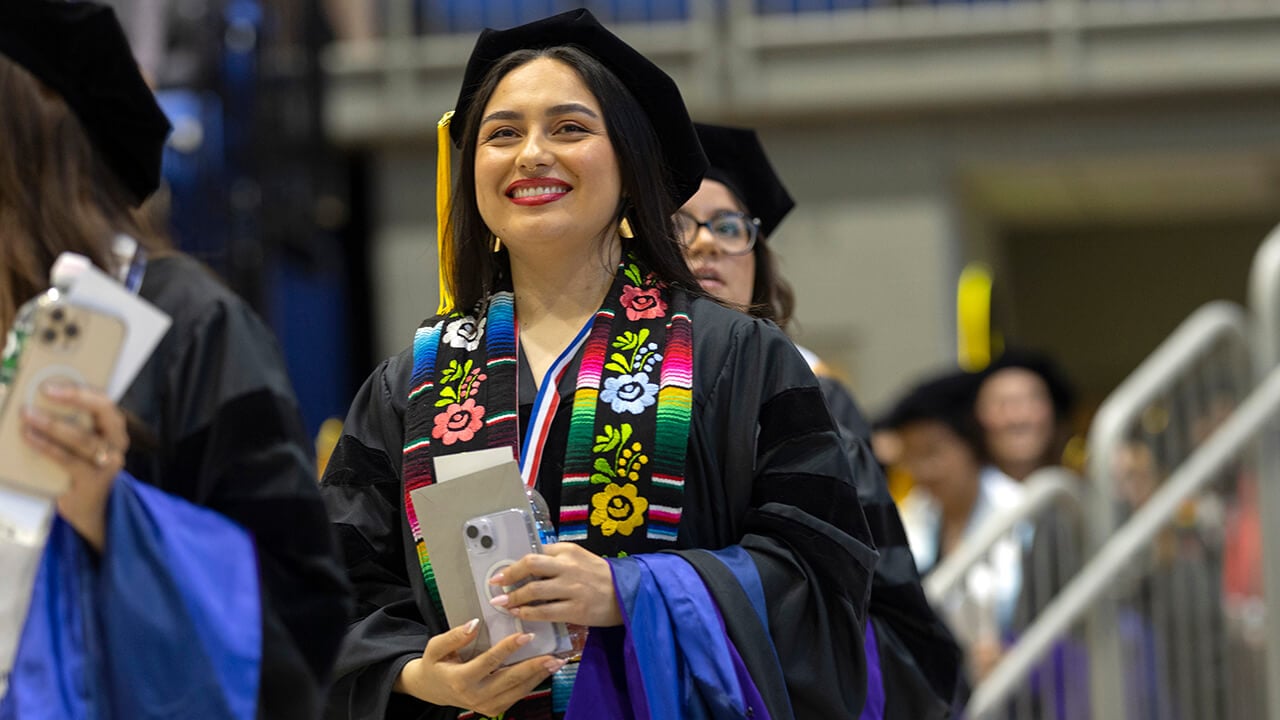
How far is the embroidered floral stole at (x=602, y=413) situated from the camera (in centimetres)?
238

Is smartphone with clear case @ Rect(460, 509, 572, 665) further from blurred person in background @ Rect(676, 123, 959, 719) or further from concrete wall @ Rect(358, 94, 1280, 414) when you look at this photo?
concrete wall @ Rect(358, 94, 1280, 414)

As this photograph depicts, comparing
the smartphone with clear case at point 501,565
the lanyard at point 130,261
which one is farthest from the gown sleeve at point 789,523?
the lanyard at point 130,261

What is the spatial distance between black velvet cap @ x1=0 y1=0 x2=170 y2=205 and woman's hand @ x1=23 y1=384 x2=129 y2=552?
1.45 feet

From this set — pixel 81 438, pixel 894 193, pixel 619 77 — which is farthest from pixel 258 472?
pixel 894 193

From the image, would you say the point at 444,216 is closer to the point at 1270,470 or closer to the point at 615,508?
the point at 615,508

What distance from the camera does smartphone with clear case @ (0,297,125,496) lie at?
187 centimetres

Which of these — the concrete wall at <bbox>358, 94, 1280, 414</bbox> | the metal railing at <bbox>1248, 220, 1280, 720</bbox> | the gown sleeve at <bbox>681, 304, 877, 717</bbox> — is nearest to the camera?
the gown sleeve at <bbox>681, 304, 877, 717</bbox>

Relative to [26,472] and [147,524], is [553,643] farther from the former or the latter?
[26,472]

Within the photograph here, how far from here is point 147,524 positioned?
2033 millimetres

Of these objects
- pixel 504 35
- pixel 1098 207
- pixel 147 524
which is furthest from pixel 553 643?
pixel 1098 207

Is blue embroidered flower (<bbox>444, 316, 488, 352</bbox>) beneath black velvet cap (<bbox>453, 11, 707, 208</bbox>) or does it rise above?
beneath

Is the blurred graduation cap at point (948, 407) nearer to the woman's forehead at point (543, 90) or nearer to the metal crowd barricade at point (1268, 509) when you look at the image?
the metal crowd barricade at point (1268, 509)

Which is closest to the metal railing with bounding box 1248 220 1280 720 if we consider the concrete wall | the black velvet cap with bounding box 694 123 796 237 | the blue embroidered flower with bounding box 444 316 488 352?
the black velvet cap with bounding box 694 123 796 237

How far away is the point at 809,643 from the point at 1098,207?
12781 mm
